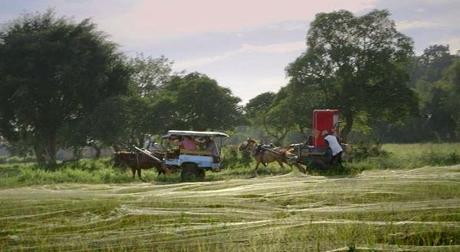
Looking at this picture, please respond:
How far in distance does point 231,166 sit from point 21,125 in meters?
19.3

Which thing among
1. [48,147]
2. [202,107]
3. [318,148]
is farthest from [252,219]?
[48,147]

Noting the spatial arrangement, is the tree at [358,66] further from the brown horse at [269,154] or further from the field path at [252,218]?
the field path at [252,218]

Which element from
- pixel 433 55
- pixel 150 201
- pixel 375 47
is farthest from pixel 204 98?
pixel 433 55

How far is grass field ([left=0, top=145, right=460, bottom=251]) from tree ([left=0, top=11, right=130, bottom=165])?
25.3 m

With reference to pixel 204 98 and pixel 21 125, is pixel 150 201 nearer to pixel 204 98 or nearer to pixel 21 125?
pixel 204 98

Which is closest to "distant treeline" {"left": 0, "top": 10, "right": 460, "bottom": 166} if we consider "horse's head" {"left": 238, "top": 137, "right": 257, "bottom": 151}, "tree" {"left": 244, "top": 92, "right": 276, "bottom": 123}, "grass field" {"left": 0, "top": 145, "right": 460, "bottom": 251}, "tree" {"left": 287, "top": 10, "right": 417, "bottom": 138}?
"tree" {"left": 287, "top": 10, "right": 417, "bottom": 138}

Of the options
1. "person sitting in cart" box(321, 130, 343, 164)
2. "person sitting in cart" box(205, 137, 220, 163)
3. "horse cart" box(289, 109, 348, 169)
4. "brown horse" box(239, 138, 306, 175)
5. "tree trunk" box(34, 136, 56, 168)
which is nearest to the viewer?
"person sitting in cart" box(321, 130, 343, 164)

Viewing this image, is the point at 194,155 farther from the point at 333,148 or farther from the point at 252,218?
the point at 252,218

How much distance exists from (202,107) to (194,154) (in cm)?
1552

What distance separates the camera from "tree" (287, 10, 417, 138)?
3569cm

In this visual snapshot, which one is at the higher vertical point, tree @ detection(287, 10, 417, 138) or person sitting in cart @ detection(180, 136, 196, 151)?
tree @ detection(287, 10, 417, 138)

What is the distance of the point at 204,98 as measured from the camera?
120ft

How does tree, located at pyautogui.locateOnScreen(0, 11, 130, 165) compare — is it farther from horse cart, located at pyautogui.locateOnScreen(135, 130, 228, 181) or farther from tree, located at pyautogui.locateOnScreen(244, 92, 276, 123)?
horse cart, located at pyautogui.locateOnScreen(135, 130, 228, 181)

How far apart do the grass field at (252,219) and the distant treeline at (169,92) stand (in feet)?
76.2
